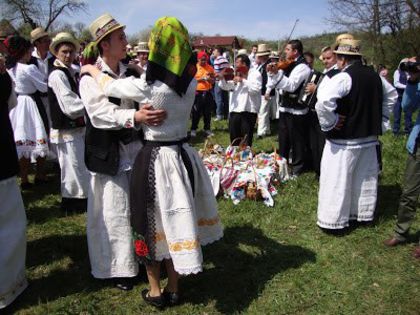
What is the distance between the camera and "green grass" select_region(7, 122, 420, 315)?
125 inches

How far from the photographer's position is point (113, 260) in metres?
3.27

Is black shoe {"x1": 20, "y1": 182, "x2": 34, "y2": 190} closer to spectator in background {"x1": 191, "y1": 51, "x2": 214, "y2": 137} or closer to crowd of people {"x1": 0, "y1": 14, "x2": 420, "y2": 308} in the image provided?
crowd of people {"x1": 0, "y1": 14, "x2": 420, "y2": 308}

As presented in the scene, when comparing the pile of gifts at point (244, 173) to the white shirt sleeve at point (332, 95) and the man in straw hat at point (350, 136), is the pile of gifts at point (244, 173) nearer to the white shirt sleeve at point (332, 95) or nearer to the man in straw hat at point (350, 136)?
the man in straw hat at point (350, 136)

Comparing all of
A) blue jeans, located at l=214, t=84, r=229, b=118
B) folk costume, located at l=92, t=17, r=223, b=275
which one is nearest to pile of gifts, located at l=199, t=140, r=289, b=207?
folk costume, located at l=92, t=17, r=223, b=275

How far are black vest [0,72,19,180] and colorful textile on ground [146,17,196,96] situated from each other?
4.48 ft

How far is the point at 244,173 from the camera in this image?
5609 mm

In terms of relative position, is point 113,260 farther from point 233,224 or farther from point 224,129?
point 224,129

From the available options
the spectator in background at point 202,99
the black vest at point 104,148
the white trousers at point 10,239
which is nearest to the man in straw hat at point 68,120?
the black vest at point 104,148

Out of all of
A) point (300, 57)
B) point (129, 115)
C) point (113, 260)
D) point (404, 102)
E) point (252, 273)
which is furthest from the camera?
point (300, 57)

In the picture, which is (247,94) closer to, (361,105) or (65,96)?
(361,105)

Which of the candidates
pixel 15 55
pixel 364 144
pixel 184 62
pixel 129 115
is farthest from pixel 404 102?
pixel 15 55

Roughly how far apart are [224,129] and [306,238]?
20.2 feet

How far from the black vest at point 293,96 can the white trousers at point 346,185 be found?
1.98 metres

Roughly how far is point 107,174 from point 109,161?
117 mm
